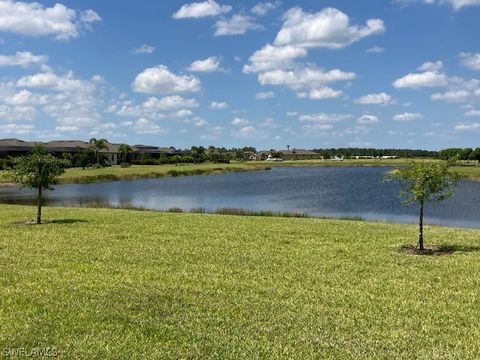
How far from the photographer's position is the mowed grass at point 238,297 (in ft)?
29.2

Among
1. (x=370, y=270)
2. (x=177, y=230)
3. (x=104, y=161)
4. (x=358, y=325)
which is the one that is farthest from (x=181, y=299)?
(x=104, y=161)

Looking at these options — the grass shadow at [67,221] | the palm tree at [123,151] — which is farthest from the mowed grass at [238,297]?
the palm tree at [123,151]

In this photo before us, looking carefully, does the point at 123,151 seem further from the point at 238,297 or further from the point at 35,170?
the point at 238,297

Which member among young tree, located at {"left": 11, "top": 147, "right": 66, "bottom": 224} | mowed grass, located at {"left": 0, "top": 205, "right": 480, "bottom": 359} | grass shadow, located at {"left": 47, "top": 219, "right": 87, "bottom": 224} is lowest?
grass shadow, located at {"left": 47, "top": 219, "right": 87, "bottom": 224}

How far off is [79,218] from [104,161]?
133571 millimetres

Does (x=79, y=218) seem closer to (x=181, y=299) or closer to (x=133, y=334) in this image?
(x=181, y=299)

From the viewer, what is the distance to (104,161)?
159m

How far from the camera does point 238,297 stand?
1201 cm

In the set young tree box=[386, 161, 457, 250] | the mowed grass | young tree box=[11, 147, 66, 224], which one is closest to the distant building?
young tree box=[11, 147, 66, 224]

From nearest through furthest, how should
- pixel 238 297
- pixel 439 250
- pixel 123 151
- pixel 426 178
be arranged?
pixel 238 297, pixel 439 250, pixel 426 178, pixel 123 151

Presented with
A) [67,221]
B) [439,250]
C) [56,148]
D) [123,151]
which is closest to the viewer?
[439,250]

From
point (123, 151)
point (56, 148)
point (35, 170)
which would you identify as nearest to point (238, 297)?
point (35, 170)

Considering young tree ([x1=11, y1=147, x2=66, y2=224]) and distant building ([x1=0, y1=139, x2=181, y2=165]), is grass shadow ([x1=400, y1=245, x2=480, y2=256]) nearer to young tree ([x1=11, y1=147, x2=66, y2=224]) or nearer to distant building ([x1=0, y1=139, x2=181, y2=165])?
young tree ([x1=11, y1=147, x2=66, y2=224])

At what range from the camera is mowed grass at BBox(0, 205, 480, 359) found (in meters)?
8.91
